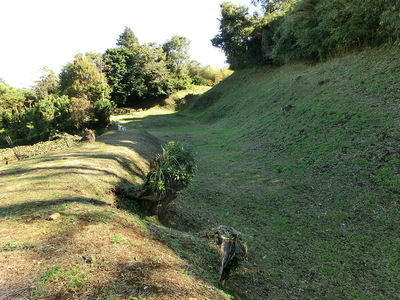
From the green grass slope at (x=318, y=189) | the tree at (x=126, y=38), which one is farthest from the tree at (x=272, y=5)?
the tree at (x=126, y=38)

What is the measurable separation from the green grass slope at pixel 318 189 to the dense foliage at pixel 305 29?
44.5 inches

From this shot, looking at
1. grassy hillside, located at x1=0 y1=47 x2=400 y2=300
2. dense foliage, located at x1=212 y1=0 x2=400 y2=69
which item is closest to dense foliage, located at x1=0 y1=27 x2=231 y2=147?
grassy hillside, located at x1=0 y1=47 x2=400 y2=300

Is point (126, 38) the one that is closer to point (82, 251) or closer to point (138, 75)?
point (138, 75)

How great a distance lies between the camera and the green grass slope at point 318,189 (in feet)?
13.0

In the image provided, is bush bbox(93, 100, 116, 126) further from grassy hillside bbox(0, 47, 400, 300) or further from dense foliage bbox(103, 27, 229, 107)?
dense foliage bbox(103, 27, 229, 107)

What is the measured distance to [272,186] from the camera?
735 centimetres

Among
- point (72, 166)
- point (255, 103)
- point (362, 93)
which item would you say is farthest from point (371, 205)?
point (255, 103)

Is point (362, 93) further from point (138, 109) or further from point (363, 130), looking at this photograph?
point (138, 109)

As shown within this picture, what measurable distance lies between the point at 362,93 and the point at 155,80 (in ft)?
86.5

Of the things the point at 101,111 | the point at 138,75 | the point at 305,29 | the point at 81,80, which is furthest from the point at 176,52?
the point at 305,29

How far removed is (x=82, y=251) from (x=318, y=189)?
6.01m

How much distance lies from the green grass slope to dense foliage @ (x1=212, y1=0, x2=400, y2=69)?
113 centimetres

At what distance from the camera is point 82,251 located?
2.45 metres

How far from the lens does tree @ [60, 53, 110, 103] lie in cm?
2138
